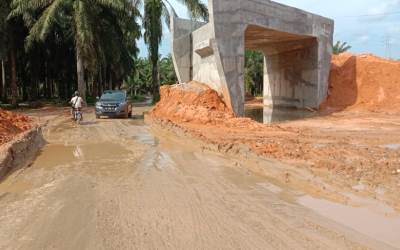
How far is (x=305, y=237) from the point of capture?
20.2ft

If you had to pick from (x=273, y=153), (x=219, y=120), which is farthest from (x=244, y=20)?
(x=273, y=153)

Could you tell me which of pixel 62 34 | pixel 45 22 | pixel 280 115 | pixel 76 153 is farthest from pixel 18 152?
pixel 62 34

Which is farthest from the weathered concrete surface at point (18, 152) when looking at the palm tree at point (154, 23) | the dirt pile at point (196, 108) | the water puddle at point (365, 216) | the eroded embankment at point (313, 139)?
the palm tree at point (154, 23)

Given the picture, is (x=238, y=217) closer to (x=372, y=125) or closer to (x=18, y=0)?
(x=372, y=125)

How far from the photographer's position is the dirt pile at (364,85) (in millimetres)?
32787

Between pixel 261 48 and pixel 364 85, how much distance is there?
8.01 m

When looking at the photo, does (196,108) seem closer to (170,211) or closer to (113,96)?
(113,96)

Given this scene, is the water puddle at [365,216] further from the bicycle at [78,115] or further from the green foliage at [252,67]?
the green foliage at [252,67]

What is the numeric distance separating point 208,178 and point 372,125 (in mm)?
15385

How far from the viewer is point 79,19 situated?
36.3 meters

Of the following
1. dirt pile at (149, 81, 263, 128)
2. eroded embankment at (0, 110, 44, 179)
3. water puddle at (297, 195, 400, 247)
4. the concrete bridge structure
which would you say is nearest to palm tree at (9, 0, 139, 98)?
the concrete bridge structure

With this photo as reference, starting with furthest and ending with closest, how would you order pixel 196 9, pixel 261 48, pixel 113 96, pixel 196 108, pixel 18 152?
pixel 196 9
pixel 261 48
pixel 113 96
pixel 196 108
pixel 18 152

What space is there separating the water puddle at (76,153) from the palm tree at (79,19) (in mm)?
21675

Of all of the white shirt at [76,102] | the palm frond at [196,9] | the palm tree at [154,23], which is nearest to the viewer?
the white shirt at [76,102]
